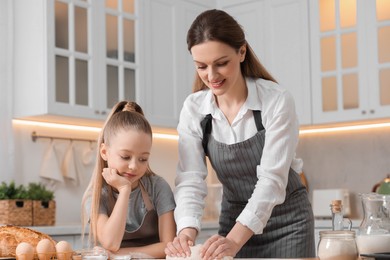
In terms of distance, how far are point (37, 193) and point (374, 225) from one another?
8.36ft

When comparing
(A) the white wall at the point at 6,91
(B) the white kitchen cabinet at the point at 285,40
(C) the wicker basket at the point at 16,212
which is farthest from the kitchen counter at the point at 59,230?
(B) the white kitchen cabinet at the point at 285,40

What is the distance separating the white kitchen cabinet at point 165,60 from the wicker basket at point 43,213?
1.02 meters

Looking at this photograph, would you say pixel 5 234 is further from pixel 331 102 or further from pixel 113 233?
pixel 331 102

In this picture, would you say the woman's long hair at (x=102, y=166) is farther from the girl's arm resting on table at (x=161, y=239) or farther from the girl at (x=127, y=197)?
the girl's arm resting on table at (x=161, y=239)

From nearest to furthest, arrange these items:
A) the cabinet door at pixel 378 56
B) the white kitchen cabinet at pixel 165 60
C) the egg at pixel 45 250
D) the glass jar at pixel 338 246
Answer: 1. the glass jar at pixel 338 246
2. the egg at pixel 45 250
3. the cabinet door at pixel 378 56
4. the white kitchen cabinet at pixel 165 60

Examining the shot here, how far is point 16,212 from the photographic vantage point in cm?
364

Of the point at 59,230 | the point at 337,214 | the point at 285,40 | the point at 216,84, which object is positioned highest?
the point at 285,40

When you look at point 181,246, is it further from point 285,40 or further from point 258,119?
point 285,40

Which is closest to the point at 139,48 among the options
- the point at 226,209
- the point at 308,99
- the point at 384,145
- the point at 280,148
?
the point at 308,99

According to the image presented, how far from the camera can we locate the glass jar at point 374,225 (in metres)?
1.58

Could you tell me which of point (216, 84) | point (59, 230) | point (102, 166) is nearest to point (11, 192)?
point (59, 230)

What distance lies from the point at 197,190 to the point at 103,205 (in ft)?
1.05

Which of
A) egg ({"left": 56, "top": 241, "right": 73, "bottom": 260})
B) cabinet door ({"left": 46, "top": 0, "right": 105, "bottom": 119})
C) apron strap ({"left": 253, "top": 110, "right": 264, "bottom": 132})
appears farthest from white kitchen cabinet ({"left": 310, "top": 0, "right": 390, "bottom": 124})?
egg ({"left": 56, "top": 241, "right": 73, "bottom": 260})

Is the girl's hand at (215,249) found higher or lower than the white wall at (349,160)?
lower
